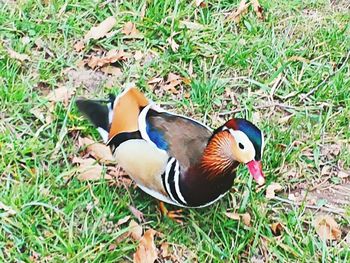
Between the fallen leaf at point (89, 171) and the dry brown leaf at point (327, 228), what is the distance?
2.34ft

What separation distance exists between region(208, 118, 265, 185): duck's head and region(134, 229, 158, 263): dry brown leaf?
367 millimetres

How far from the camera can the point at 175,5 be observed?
333cm

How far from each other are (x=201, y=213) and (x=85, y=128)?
0.53 meters

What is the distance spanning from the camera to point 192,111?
3.02 m

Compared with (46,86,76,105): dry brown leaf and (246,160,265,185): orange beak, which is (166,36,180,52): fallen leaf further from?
→ (246,160,265,185): orange beak

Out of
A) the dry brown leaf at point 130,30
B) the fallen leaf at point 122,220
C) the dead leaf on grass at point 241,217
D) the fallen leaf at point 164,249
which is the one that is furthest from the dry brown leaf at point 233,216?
the dry brown leaf at point 130,30

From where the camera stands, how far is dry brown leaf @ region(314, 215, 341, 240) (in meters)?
2.67

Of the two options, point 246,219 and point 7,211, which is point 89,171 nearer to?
point 7,211

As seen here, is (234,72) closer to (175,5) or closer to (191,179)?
(175,5)

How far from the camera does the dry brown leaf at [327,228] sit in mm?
2670

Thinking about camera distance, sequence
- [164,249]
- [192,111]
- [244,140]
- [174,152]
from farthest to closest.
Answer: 1. [192,111]
2. [164,249]
3. [174,152]
4. [244,140]

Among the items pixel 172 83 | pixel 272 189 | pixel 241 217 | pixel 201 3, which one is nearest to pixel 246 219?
pixel 241 217

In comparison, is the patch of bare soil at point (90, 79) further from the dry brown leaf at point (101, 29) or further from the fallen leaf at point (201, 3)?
the fallen leaf at point (201, 3)

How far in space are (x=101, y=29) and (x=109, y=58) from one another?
167 mm
